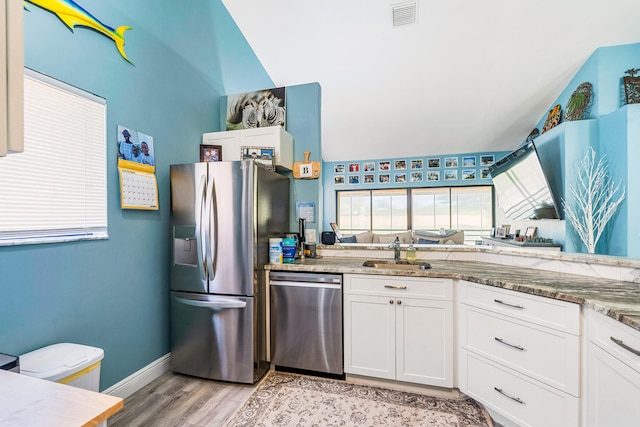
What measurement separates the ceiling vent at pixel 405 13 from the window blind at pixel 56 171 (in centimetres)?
315

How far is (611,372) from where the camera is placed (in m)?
1.11

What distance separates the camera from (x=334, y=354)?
6.80ft

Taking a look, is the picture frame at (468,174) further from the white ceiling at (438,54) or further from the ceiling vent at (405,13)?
the ceiling vent at (405,13)

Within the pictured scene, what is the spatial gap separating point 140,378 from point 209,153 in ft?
6.40

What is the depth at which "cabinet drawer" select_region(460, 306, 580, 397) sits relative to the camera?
1.33 m

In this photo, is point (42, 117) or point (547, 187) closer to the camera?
point (42, 117)

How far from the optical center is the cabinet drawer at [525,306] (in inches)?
52.4

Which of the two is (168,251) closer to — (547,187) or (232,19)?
(232,19)

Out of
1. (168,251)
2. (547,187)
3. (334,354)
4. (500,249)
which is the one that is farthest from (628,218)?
(168,251)

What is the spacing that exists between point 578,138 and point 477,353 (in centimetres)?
377

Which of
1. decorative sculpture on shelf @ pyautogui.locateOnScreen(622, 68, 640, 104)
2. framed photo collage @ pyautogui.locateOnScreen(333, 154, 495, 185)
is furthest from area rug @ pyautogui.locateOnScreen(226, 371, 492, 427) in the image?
framed photo collage @ pyautogui.locateOnScreen(333, 154, 495, 185)

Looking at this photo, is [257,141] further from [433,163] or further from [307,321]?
[433,163]

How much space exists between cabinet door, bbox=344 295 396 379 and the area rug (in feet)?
0.51

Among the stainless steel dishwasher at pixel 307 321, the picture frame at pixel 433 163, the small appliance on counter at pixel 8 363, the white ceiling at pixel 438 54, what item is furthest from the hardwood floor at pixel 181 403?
the picture frame at pixel 433 163
